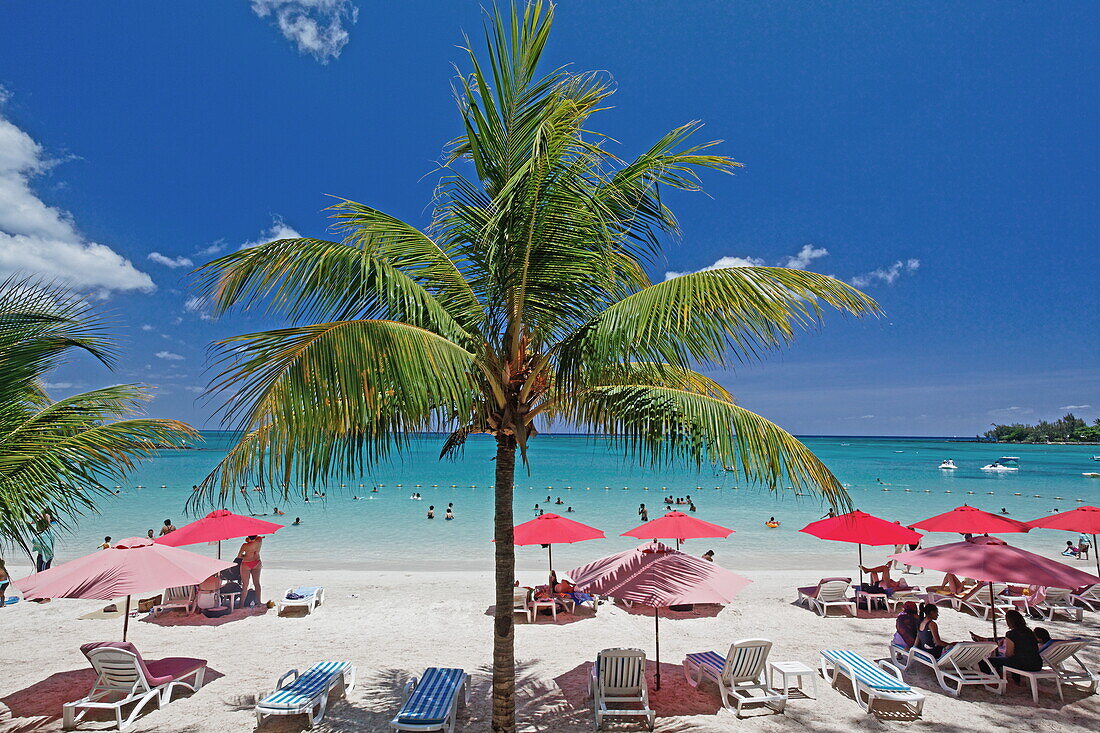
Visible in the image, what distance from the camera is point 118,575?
6.84 meters

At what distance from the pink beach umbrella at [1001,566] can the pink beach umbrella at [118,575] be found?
926cm

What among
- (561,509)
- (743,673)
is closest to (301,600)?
(743,673)

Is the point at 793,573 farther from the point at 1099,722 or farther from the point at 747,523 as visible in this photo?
the point at 747,523

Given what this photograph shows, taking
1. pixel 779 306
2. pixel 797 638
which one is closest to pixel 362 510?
pixel 797 638

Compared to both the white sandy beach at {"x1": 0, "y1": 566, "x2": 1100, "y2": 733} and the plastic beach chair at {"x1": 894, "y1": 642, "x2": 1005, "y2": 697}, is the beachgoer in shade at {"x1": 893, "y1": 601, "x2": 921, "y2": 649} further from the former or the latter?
the plastic beach chair at {"x1": 894, "y1": 642, "x2": 1005, "y2": 697}

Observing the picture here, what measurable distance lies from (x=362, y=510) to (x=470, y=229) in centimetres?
3145

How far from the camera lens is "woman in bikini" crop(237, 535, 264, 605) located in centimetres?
1156

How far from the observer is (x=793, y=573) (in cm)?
1603

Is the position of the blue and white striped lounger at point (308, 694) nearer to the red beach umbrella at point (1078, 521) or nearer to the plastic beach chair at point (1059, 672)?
the plastic beach chair at point (1059, 672)

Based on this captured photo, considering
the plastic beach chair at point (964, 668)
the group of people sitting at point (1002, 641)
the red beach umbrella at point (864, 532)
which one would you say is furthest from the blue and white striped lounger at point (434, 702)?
the red beach umbrella at point (864, 532)

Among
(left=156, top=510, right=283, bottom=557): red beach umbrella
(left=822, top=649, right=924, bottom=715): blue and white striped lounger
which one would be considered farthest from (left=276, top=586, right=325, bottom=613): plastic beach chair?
(left=822, top=649, right=924, bottom=715): blue and white striped lounger

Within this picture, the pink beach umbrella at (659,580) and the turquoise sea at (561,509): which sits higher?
the pink beach umbrella at (659,580)

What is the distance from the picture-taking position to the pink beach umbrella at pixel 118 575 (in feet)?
21.6

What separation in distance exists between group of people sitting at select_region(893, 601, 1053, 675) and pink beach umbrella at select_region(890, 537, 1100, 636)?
1.86 feet
